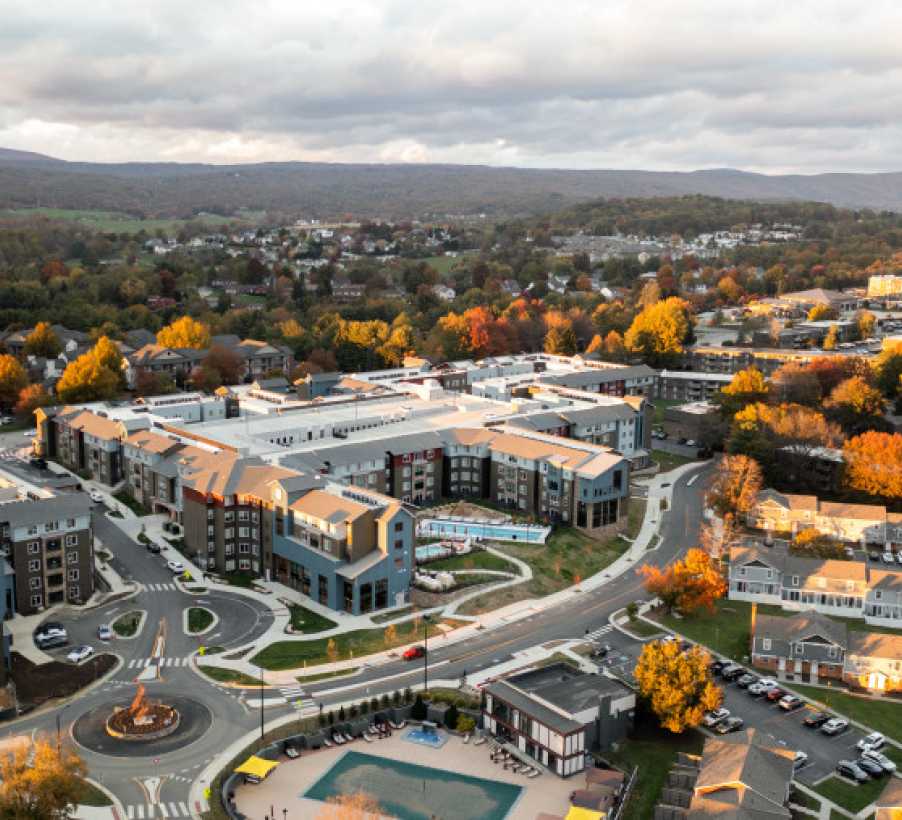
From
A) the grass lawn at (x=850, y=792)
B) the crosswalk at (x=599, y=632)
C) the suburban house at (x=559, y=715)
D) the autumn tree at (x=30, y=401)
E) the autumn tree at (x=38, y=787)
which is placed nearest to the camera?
the autumn tree at (x=38, y=787)

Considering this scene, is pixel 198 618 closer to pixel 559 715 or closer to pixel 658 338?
pixel 559 715

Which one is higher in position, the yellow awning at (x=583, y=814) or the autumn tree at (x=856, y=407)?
the autumn tree at (x=856, y=407)

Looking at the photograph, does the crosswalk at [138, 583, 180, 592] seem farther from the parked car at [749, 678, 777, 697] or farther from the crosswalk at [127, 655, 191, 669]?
the parked car at [749, 678, 777, 697]

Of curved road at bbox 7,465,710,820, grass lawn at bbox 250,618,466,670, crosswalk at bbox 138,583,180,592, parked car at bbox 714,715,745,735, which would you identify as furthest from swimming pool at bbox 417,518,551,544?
parked car at bbox 714,715,745,735

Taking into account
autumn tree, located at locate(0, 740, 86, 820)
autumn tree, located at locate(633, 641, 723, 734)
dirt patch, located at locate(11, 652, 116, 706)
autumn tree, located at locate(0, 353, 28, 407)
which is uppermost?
autumn tree, located at locate(0, 353, 28, 407)

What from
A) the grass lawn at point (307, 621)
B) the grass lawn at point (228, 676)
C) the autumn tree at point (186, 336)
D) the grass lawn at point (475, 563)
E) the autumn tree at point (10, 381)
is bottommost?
the grass lawn at point (228, 676)

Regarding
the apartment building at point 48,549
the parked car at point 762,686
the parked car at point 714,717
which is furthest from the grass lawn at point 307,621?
the parked car at point 762,686

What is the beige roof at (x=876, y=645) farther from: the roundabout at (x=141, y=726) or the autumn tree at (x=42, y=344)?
the autumn tree at (x=42, y=344)

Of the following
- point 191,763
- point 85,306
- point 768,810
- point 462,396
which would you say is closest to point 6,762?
point 191,763
